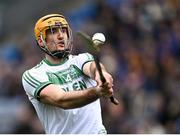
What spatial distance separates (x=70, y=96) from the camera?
841 cm

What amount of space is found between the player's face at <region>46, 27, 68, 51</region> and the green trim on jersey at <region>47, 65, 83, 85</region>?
0.79ft

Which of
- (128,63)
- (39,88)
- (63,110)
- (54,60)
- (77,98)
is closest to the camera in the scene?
(77,98)

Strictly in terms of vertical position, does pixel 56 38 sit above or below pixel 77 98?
above

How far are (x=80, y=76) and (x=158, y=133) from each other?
4.50 metres

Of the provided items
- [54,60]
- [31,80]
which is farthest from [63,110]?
[54,60]

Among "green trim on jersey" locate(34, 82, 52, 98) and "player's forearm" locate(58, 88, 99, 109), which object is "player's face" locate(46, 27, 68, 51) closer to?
"green trim on jersey" locate(34, 82, 52, 98)

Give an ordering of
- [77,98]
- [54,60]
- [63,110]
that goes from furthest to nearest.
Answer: [54,60], [63,110], [77,98]

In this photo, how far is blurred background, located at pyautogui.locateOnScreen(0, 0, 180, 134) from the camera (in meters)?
13.9

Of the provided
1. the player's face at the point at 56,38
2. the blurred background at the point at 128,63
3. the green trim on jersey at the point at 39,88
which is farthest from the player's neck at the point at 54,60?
the blurred background at the point at 128,63

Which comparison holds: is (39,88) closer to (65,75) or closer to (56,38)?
(65,75)

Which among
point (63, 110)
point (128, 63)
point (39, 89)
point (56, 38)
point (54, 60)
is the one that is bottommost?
point (128, 63)

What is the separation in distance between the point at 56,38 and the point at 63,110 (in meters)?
0.71

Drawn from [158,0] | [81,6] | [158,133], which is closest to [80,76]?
[158,133]

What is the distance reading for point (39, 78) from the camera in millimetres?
8891
